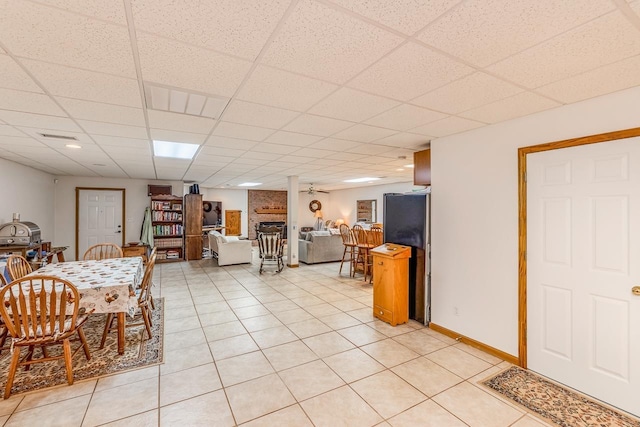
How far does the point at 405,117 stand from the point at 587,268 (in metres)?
1.92

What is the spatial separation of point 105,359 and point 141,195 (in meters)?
6.08

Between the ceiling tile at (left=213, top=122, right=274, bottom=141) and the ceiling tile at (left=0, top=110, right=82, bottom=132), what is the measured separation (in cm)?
141

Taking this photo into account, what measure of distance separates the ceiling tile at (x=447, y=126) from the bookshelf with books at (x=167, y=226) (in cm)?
720

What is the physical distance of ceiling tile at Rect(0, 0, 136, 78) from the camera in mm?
1282

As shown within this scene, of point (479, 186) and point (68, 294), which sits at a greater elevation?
point (479, 186)

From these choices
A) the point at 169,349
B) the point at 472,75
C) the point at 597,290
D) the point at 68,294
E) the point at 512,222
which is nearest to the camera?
the point at 472,75

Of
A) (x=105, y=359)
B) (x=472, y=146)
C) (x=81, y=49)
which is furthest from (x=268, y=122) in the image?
(x=105, y=359)

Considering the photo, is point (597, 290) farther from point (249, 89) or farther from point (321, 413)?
point (249, 89)

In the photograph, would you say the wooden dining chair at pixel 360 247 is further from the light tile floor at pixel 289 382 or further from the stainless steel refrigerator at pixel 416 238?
the light tile floor at pixel 289 382

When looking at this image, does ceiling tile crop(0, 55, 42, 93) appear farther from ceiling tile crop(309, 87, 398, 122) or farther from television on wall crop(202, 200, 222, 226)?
television on wall crop(202, 200, 222, 226)

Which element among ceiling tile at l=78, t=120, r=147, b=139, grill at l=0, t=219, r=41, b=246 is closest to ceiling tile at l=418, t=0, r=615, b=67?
ceiling tile at l=78, t=120, r=147, b=139

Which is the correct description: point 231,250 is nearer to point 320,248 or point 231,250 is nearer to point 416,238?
point 320,248

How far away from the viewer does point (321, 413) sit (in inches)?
79.4

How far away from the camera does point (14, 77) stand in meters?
1.88
